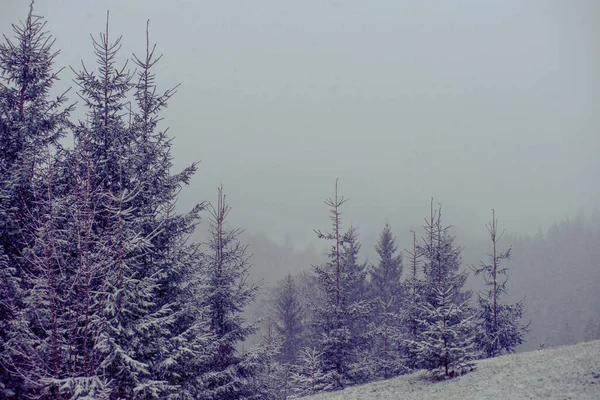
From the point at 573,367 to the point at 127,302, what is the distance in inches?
599

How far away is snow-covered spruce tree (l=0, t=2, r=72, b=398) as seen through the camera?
38.8ft

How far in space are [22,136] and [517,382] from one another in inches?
767

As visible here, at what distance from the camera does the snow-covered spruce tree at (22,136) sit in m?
11.8

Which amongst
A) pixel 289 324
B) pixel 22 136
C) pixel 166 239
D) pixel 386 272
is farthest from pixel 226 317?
pixel 386 272

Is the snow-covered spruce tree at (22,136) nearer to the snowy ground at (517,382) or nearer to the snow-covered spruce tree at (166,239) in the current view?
the snow-covered spruce tree at (166,239)

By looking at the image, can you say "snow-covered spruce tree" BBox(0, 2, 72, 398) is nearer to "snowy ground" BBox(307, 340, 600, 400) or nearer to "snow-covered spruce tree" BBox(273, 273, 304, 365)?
"snowy ground" BBox(307, 340, 600, 400)

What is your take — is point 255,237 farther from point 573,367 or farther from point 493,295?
point 573,367

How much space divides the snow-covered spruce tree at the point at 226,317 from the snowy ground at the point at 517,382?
3842 mm

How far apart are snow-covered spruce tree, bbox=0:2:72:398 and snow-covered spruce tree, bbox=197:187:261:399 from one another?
6.64 metres

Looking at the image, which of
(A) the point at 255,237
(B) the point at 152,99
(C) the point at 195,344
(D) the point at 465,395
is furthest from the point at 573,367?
(A) the point at 255,237

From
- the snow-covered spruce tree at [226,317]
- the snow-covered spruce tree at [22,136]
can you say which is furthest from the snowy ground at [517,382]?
the snow-covered spruce tree at [22,136]

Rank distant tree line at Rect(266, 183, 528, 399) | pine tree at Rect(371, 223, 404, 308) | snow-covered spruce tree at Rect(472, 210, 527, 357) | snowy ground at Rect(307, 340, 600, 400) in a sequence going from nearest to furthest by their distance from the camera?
snowy ground at Rect(307, 340, 600, 400) → distant tree line at Rect(266, 183, 528, 399) → snow-covered spruce tree at Rect(472, 210, 527, 357) → pine tree at Rect(371, 223, 404, 308)

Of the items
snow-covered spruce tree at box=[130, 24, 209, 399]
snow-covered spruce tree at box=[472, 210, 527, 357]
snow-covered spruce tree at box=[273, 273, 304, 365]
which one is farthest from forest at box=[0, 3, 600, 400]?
snow-covered spruce tree at box=[273, 273, 304, 365]

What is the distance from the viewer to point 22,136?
12930 mm
